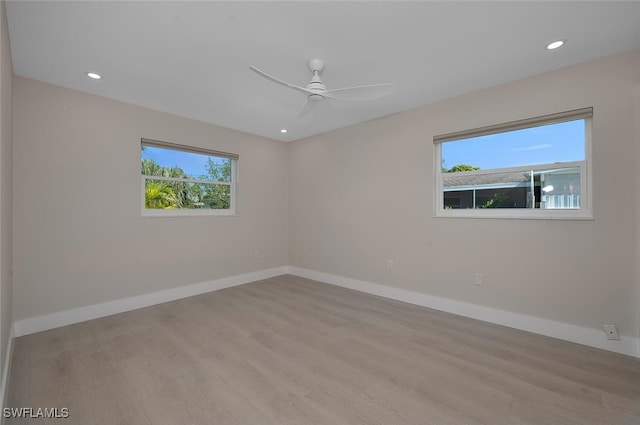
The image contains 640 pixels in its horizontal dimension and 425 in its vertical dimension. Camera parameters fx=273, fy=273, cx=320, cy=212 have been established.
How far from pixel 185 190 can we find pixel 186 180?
14 cm

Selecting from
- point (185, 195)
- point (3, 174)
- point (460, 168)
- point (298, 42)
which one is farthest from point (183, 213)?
point (460, 168)

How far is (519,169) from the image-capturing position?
2.76m

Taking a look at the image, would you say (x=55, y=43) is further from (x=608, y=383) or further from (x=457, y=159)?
(x=608, y=383)

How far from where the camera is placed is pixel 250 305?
3383mm

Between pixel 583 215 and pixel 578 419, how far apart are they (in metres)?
1.68

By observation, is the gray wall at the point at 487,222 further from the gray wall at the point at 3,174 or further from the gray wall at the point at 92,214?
the gray wall at the point at 3,174

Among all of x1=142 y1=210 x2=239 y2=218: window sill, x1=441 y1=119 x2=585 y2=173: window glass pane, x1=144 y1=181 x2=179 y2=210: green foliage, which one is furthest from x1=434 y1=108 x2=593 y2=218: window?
x1=144 y1=181 x2=179 y2=210: green foliage

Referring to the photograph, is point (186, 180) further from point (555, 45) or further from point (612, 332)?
point (612, 332)

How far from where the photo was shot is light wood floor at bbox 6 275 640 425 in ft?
5.25

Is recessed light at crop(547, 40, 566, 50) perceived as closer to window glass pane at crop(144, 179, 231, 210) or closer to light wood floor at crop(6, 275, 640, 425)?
light wood floor at crop(6, 275, 640, 425)

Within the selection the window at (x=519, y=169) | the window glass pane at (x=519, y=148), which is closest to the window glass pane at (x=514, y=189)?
the window at (x=519, y=169)
